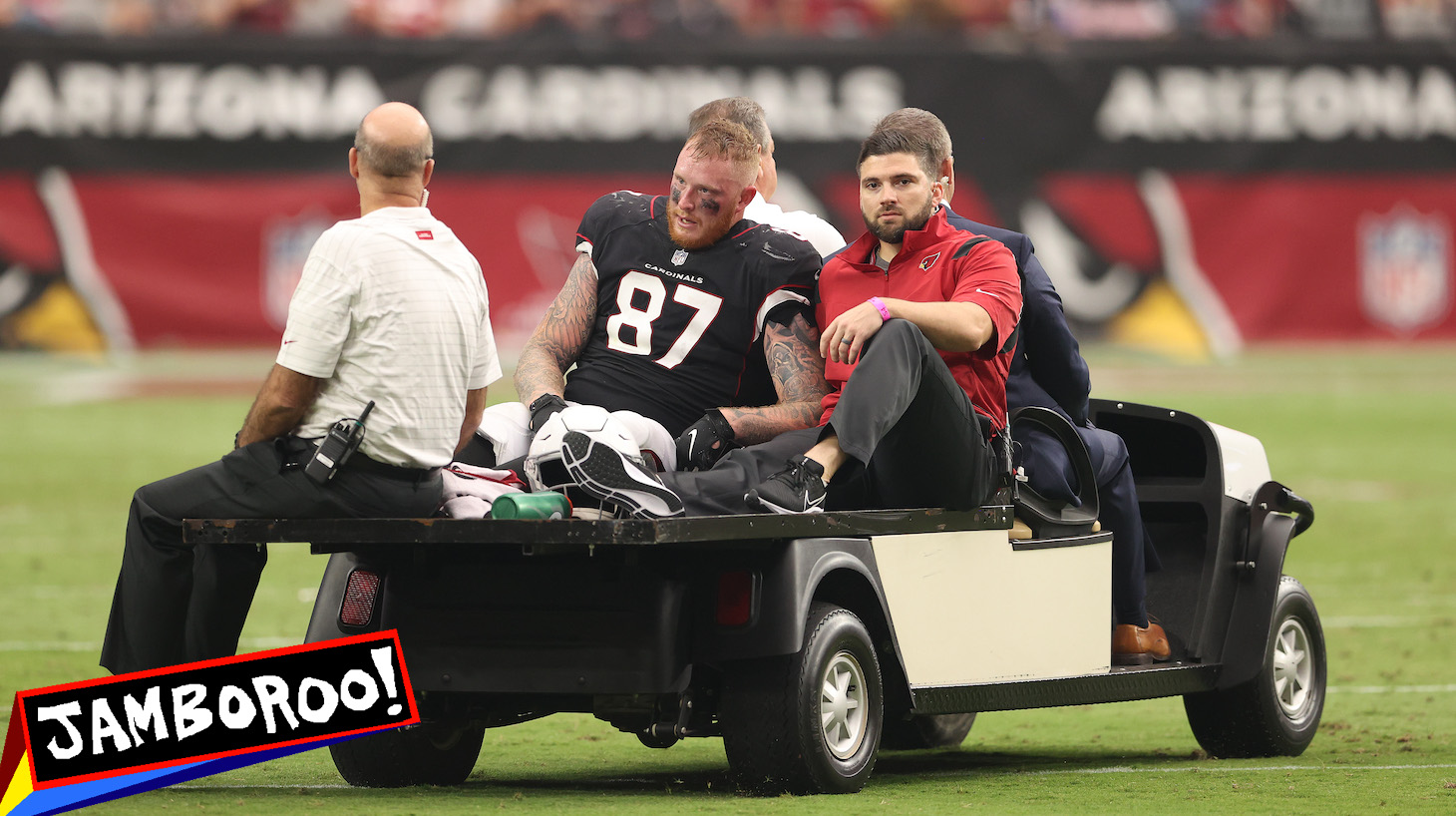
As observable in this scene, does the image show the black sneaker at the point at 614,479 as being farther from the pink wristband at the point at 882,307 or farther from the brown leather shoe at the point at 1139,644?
the brown leather shoe at the point at 1139,644

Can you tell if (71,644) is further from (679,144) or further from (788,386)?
(679,144)

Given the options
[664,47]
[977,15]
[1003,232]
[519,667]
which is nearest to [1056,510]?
[1003,232]

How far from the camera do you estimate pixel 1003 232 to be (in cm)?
637

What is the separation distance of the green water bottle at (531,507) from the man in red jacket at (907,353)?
523 millimetres

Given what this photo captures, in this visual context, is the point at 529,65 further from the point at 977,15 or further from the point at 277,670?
the point at 277,670

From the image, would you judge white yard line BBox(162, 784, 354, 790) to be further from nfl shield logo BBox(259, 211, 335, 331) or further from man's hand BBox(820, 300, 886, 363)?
nfl shield logo BBox(259, 211, 335, 331)

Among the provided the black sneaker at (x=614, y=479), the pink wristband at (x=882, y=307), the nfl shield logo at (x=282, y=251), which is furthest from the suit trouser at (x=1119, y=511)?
the nfl shield logo at (x=282, y=251)

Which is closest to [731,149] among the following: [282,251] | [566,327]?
[566,327]

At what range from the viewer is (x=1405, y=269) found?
23.1m

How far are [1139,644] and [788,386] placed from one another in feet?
4.62

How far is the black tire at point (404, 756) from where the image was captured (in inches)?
231

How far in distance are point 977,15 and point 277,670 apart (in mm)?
20115

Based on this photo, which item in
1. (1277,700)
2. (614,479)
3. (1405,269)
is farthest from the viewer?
(1405,269)

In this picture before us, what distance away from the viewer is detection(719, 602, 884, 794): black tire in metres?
5.35
